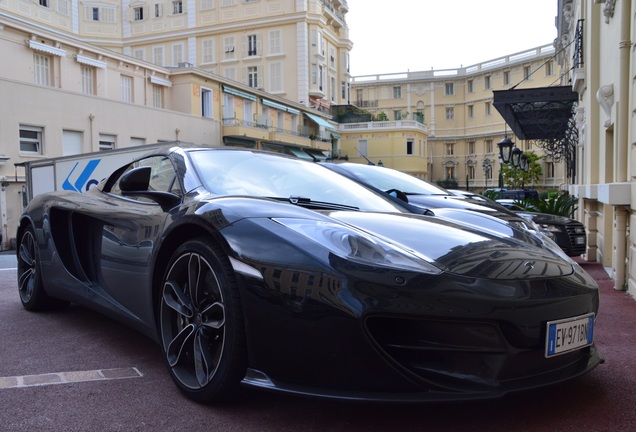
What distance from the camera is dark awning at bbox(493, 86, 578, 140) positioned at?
1262cm

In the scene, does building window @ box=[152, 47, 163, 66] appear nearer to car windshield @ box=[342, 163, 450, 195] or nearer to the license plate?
car windshield @ box=[342, 163, 450, 195]

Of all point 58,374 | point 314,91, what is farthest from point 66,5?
point 58,374

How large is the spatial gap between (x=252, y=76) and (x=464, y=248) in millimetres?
46172

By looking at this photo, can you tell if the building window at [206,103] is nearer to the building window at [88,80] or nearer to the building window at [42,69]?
the building window at [88,80]

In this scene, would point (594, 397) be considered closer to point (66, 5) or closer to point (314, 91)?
point (314, 91)

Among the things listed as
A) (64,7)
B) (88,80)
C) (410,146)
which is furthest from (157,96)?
(410,146)

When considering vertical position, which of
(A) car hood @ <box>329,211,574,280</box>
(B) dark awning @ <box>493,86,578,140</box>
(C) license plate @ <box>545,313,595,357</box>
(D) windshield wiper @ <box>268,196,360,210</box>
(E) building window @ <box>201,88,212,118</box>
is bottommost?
(C) license plate @ <box>545,313,595,357</box>

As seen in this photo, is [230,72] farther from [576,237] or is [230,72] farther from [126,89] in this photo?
[576,237]

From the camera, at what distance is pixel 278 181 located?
10.9ft

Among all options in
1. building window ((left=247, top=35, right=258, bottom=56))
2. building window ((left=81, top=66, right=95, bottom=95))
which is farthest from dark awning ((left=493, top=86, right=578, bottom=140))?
building window ((left=247, top=35, right=258, bottom=56))

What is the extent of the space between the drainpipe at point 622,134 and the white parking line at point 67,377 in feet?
17.0

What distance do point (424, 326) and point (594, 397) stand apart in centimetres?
104

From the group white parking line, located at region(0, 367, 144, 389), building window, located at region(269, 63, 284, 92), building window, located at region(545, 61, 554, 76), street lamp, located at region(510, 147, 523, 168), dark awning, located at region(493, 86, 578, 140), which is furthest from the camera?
building window, located at region(545, 61, 554, 76)

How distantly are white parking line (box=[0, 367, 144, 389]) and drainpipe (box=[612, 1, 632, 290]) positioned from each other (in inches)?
205
